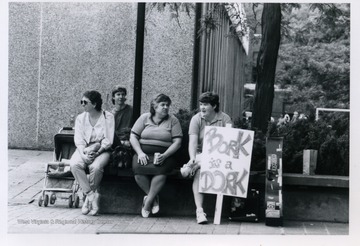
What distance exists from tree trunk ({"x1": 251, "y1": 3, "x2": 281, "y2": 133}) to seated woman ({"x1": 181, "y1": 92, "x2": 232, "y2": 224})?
85 cm

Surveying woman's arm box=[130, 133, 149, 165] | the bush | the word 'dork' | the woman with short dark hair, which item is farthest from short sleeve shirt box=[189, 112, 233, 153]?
the woman with short dark hair

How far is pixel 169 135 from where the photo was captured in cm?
817

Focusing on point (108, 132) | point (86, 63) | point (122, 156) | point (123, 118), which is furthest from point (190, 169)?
point (86, 63)

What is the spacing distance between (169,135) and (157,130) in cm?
13

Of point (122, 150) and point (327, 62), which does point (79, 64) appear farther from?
point (327, 62)

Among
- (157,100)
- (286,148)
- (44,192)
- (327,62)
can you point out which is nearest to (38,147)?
(44,192)

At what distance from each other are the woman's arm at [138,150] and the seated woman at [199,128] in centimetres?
39

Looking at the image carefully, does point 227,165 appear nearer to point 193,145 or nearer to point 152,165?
point 193,145

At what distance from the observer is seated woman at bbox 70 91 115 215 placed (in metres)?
8.15

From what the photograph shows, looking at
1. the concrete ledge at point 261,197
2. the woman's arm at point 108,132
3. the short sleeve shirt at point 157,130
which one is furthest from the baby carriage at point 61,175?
the short sleeve shirt at point 157,130

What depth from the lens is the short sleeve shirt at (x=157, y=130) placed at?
8.16 m

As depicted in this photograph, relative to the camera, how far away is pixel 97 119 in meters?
8.34

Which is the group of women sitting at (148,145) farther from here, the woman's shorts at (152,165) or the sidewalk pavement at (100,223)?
the sidewalk pavement at (100,223)

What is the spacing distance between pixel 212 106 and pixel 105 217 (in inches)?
61.7
